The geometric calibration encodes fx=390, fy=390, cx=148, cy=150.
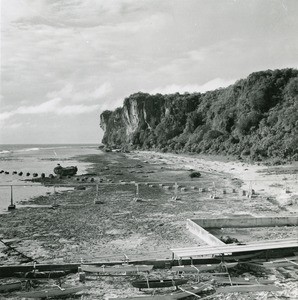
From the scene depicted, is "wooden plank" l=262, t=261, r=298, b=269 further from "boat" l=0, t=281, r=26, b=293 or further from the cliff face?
the cliff face

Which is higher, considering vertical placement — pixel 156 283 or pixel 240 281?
pixel 156 283

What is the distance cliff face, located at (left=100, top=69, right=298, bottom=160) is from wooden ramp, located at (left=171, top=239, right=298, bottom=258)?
3491cm

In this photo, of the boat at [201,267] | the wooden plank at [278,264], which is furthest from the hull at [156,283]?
the wooden plank at [278,264]

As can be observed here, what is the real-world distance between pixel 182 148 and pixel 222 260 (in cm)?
8088

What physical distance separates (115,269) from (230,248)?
3.66 m

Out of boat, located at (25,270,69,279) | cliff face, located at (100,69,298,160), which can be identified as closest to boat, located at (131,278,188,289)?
boat, located at (25,270,69,279)

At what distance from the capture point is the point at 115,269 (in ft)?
37.1

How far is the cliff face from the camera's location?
184 feet

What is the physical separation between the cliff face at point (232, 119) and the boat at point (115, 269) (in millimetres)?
38039

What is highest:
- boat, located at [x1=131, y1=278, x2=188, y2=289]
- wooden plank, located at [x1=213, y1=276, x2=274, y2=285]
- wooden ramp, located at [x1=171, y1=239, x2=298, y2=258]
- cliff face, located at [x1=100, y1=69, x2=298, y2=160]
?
cliff face, located at [x1=100, y1=69, x2=298, y2=160]

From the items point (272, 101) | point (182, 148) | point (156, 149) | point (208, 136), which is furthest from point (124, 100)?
point (272, 101)

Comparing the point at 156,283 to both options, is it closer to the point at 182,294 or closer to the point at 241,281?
the point at 182,294

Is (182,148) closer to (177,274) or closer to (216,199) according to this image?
(216,199)

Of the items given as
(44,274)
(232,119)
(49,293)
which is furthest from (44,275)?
(232,119)
